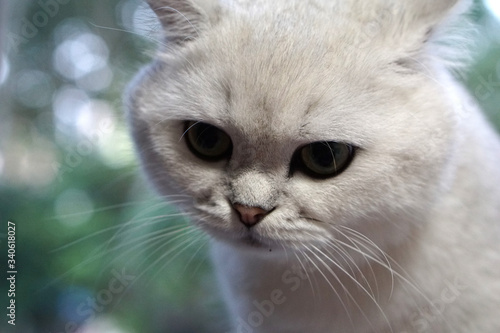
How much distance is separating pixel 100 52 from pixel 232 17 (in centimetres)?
63

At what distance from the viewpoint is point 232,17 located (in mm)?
858

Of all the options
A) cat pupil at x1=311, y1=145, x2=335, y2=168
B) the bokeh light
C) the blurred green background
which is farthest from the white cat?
the blurred green background

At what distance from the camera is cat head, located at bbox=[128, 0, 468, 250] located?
30.7 inches

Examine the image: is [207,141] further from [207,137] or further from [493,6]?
[493,6]

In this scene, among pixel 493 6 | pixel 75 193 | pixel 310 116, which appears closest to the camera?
pixel 310 116

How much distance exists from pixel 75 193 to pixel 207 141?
2.18ft

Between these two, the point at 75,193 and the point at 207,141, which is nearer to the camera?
the point at 207,141

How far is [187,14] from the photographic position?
870mm

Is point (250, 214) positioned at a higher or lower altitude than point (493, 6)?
lower

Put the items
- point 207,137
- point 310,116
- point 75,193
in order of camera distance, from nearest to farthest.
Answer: point 310,116 < point 207,137 < point 75,193

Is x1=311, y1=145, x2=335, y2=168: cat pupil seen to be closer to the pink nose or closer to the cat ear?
the pink nose

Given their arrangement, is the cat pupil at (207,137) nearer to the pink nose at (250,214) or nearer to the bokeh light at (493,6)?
the pink nose at (250,214)

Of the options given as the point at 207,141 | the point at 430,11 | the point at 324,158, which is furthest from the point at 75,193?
the point at 430,11

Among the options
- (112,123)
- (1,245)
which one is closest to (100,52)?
(112,123)
